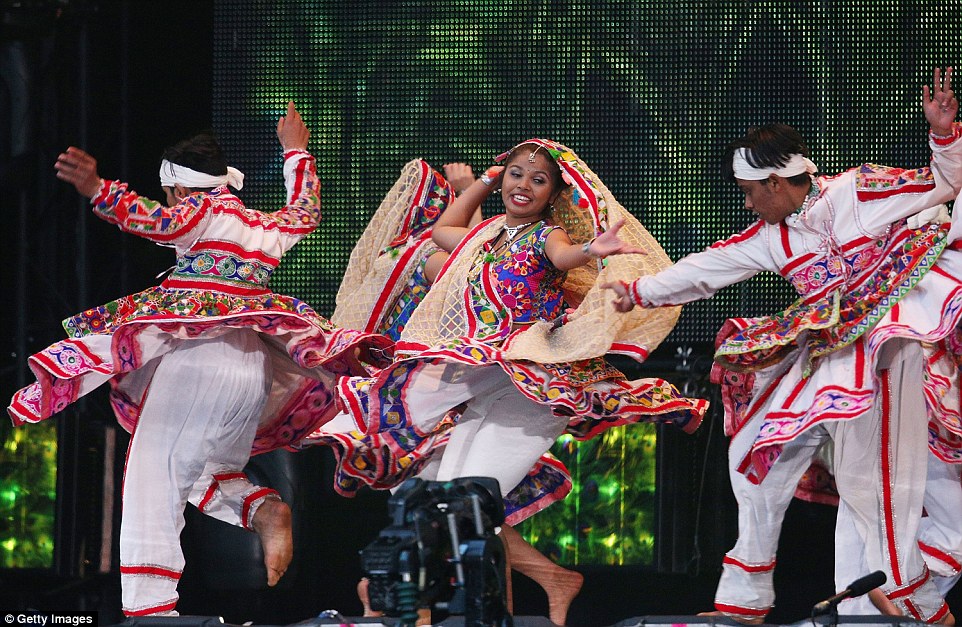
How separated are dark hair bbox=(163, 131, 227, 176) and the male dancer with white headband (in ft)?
4.73

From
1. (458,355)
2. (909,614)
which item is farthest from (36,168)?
(909,614)

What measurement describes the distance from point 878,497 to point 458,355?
4.24ft

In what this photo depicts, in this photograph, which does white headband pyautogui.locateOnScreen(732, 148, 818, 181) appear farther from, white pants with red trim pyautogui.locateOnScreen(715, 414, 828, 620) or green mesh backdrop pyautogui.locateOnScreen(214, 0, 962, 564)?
green mesh backdrop pyautogui.locateOnScreen(214, 0, 962, 564)

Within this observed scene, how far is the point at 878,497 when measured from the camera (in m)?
4.23

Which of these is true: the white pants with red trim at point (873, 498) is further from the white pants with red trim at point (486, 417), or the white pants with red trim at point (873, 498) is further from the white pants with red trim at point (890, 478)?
the white pants with red trim at point (486, 417)

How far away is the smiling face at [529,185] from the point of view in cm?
470

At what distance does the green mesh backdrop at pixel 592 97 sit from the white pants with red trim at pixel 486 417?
1.31 meters

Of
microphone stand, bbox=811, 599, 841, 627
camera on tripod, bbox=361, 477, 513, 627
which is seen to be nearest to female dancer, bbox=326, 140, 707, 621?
camera on tripod, bbox=361, 477, 513, 627

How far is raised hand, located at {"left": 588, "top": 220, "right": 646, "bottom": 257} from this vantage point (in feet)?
14.0

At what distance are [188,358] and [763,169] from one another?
6.16 feet

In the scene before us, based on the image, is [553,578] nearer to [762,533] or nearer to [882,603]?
[762,533]

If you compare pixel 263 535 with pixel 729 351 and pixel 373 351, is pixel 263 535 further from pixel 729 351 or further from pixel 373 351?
pixel 729 351

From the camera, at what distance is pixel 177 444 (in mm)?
4582

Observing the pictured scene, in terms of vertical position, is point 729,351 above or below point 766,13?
below
